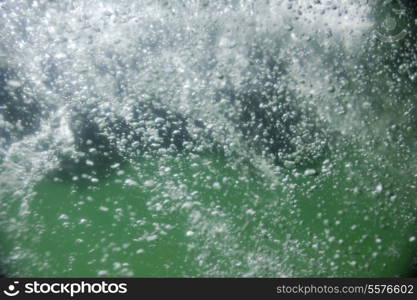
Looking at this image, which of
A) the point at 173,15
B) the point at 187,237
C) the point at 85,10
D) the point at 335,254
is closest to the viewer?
the point at 85,10

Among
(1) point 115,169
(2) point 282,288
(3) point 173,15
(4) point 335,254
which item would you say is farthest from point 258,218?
(3) point 173,15

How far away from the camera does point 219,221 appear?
198 cm

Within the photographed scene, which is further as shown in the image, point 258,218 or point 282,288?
point 258,218

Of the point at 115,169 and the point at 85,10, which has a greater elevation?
the point at 85,10

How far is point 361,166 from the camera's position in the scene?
2.09 m

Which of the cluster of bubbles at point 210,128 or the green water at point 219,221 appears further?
the green water at point 219,221

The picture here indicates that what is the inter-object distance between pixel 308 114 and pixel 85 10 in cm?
130

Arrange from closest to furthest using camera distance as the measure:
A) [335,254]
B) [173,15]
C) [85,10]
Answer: [85,10]
[173,15]
[335,254]

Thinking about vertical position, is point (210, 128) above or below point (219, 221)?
above

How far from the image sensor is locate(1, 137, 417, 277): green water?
1862mm

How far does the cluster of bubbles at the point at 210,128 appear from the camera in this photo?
1757 millimetres

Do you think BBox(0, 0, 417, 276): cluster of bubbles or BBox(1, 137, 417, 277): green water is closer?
BBox(0, 0, 417, 276): cluster of bubbles

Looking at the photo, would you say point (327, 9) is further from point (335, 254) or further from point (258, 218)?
point (335, 254)

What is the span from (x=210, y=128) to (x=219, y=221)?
0.53m
